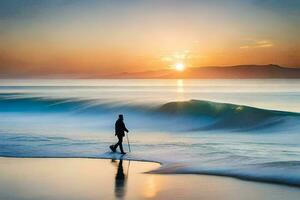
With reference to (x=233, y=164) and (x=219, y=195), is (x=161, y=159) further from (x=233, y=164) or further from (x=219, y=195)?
(x=219, y=195)

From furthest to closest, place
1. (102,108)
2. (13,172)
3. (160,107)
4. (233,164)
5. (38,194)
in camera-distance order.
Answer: (102,108), (160,107), (233,164), (13,172), (38,194)

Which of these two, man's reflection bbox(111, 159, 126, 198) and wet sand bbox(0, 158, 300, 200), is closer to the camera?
wet sand bbox(0, 158, 300, 200)

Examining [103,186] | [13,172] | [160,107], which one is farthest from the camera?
[160,107]

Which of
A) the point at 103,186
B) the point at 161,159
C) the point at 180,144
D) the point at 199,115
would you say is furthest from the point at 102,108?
the point at 103,186

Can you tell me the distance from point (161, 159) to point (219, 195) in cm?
472

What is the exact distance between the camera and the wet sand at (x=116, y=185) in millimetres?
9090

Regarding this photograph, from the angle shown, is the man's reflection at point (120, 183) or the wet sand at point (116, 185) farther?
the man's reflection at point (120, 183)

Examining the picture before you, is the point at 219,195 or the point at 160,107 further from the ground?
the point at 160,107

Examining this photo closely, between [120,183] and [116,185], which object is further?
[120,183]

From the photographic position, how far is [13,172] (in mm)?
11688

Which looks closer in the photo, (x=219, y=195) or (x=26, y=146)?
(x=219, y=195)

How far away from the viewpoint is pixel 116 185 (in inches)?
396

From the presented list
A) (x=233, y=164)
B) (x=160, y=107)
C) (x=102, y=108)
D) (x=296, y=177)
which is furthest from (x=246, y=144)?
(x=102, y=108)

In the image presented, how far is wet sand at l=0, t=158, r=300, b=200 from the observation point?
909 centimetres
